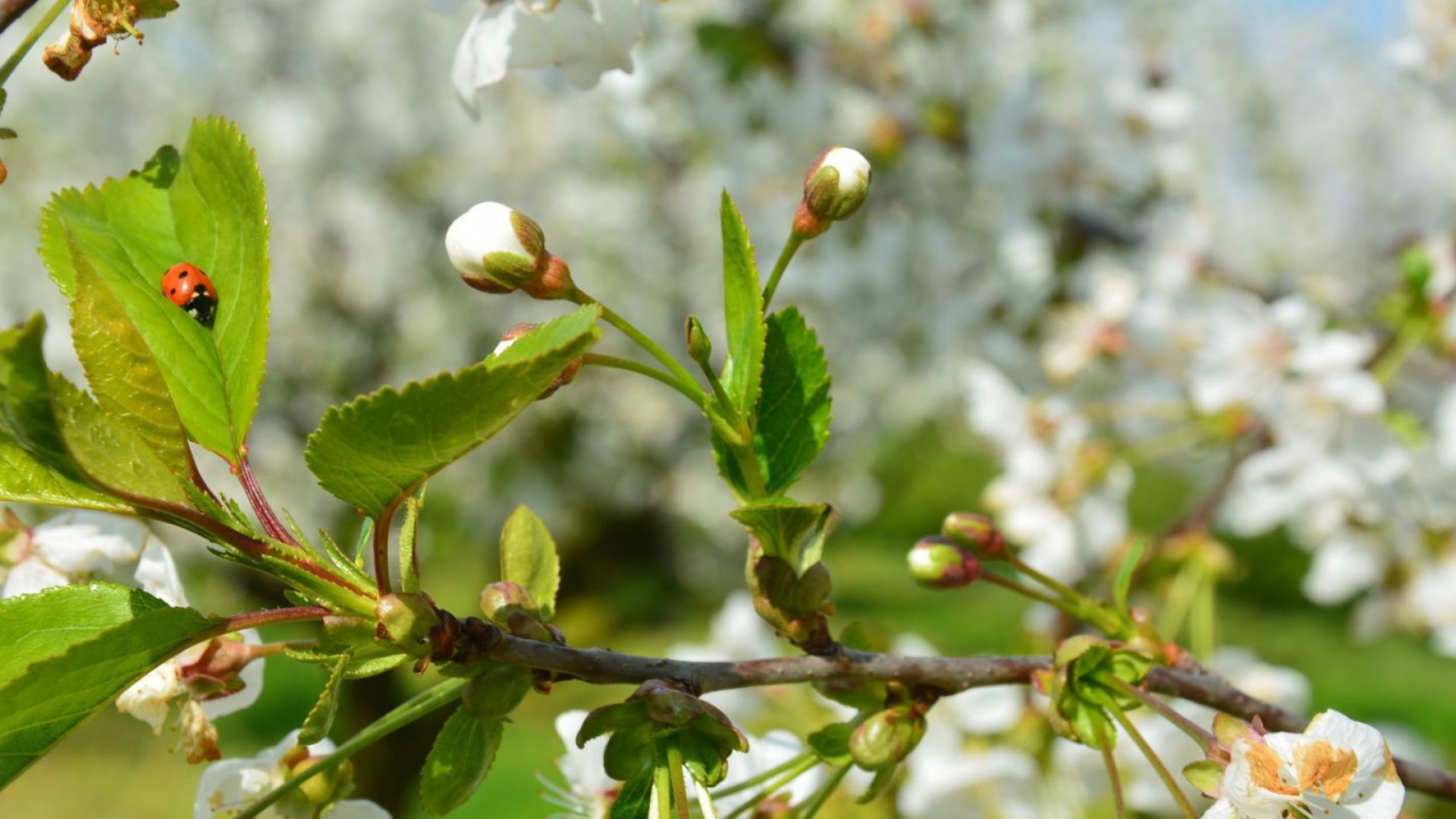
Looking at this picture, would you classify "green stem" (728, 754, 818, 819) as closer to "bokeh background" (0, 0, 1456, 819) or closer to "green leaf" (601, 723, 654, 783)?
"green leaf" (601, 723, 654, 783)

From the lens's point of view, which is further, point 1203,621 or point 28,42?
point 1203,621

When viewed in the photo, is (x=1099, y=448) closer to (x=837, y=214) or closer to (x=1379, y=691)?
(x=837, y=214)

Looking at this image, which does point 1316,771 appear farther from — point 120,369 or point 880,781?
point 120,369

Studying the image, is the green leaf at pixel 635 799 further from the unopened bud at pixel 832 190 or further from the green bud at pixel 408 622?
the unopened bud at pixel 832 190

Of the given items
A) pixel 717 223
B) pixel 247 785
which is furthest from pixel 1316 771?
pixel 717 223

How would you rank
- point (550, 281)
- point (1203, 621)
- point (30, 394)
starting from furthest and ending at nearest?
point (1203, 621), point (550, 281), point (30, 394)

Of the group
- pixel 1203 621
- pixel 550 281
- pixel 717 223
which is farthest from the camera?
pixel 717 223

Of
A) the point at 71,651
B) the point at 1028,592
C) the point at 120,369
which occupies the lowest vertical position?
the point at 71,651

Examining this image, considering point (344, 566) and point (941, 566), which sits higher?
point (941, 566)
